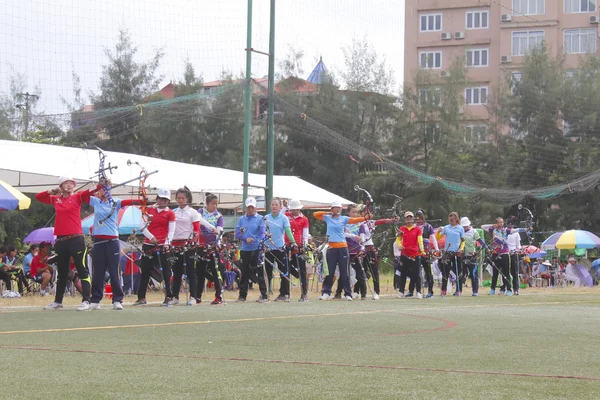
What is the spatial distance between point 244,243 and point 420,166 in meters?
38.5

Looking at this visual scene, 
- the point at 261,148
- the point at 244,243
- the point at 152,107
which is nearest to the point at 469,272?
the point at 244,243

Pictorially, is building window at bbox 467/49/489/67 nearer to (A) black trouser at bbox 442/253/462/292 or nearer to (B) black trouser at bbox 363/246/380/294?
(A) black trouser at bbox 442/253/462/292

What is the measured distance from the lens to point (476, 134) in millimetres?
56188

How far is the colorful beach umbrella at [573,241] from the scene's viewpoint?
120 ft

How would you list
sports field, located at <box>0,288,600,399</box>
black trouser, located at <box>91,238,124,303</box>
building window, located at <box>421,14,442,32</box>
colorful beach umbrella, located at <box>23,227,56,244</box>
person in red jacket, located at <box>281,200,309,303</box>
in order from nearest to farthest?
sports field, located at <box>0,288,600,399</box>, black trouser, located at <box>91,238,124,303</box>, person in red jacket, located at <box>281,200,309,303</box>, colorful beach umbrella, located at <box>23,227,56,244</box>, building window, located at <box>421,14,442,32</box>

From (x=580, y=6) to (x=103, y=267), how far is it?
5993cm

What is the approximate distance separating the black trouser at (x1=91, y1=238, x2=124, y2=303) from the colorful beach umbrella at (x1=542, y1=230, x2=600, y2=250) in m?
25.0

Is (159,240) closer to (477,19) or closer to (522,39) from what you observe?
(522,39)

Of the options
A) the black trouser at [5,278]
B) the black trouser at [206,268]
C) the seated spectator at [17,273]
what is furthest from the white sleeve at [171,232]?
the seated spectator at [17,273]

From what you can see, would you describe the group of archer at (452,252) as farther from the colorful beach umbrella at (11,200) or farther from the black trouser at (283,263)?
the colorful beach umbrella at (11,200)

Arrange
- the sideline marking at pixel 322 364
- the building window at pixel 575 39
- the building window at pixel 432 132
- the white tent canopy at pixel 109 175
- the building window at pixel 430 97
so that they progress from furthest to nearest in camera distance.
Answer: the building window at pixel 575 39
the building window at pixel 432 132
the building window at pixel 430 97
the white tent canopy at pixel 109 175
the sideline marking at pixel 322 364

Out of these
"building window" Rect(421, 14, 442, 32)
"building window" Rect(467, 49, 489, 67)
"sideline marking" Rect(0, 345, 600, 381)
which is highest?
"building window" Rect(421, 14, 442, 32)

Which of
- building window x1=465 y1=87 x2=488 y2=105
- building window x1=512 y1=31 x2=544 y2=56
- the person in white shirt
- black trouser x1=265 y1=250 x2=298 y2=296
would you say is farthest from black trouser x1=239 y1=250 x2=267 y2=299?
building window x1=512 y1=31 x2=544 y2=56

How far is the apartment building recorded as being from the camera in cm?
6844
